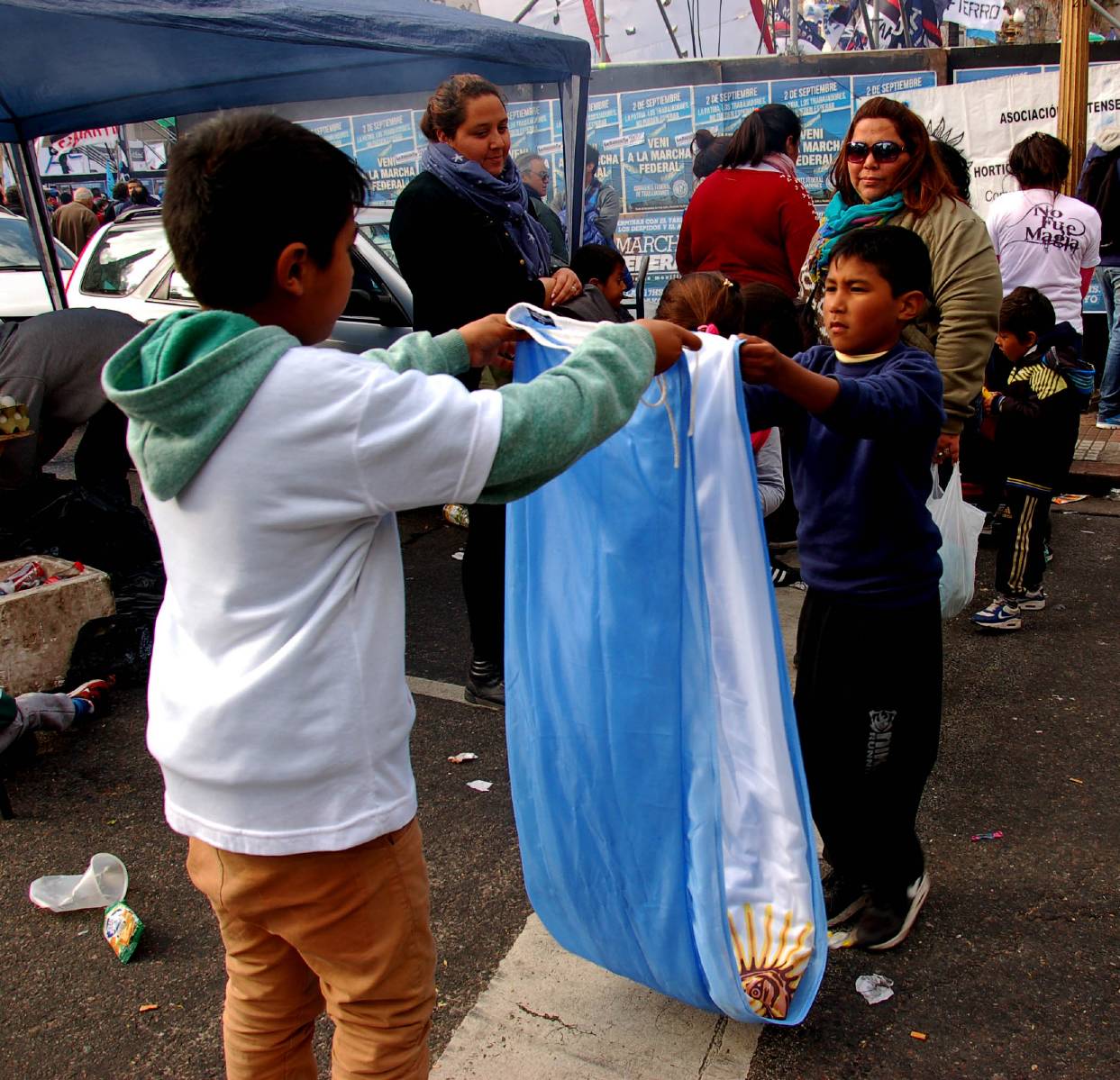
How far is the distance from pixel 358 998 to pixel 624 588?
0.75 meters

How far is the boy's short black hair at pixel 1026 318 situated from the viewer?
4430mm

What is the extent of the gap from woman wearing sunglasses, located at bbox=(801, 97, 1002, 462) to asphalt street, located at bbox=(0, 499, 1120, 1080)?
100 centimetres

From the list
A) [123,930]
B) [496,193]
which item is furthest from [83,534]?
[123,930]

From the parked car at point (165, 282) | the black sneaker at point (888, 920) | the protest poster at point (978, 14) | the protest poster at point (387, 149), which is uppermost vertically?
the protest poster at point (978, 14)

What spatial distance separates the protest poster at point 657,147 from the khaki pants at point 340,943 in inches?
339

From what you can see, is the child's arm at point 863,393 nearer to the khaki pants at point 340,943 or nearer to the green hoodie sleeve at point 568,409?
the green hoodie sleeve at point 568,409

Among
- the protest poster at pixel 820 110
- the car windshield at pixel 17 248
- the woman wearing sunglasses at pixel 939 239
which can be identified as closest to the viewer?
the woman wearing sunglasses at pixel 939 239

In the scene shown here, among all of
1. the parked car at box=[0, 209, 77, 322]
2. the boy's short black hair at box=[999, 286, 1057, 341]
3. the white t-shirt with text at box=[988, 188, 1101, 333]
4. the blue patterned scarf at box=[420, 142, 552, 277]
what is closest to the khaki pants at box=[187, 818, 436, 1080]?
the blue patterned scarf at box=[420, 142, 552, 277]

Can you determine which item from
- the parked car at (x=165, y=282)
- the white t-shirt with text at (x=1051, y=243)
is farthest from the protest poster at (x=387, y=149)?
the white t-shirt with text at (x=1051, y=243)

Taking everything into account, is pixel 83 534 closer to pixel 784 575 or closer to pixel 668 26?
pixel 784 575

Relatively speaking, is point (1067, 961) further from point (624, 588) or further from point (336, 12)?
point (336, 12)

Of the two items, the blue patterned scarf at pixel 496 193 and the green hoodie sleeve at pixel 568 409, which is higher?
the blue patterned scarf at pixel 496 193

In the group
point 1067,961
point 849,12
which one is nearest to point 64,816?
point 1067,961

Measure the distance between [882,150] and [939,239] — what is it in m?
0.30
